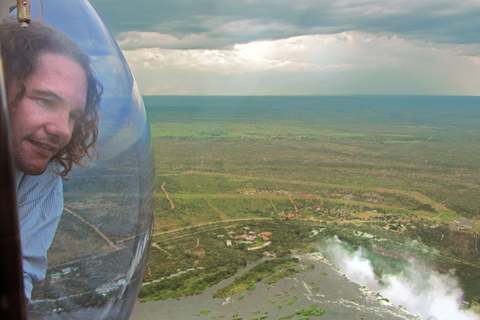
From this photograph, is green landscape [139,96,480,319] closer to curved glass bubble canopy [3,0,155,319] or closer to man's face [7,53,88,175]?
curved glass bubble canopy [3,0,155,319]

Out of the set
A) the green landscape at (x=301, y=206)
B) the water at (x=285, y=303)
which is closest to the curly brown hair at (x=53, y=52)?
the green landscape at (x=301, y=206)

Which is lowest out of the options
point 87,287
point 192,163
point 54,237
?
point 192,163

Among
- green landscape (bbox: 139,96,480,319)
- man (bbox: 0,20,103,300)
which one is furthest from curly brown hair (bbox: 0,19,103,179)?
green landscape (bbox: 139,96,480,319)

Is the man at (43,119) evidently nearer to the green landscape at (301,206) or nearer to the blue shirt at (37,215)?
the blue shirt at (37,215)

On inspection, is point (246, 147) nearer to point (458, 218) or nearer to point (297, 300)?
point (458, 218)

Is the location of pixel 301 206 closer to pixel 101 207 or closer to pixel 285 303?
pixel 285 303

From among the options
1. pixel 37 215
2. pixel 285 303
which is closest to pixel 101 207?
pixel 37 215

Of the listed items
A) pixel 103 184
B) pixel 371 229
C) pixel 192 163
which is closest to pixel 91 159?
pixel 103 184
